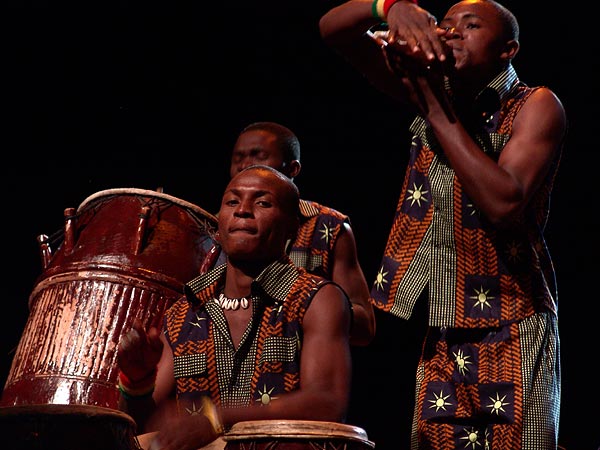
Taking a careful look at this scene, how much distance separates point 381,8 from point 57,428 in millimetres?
1459

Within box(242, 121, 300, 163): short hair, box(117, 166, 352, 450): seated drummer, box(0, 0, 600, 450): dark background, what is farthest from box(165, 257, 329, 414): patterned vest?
box(0, 0, 600, 450): dark background

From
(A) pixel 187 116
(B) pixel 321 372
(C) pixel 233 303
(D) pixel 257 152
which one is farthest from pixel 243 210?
(A) pixel 187 116

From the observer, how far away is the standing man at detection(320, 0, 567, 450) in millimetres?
2541

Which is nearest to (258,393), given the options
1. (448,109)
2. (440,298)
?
(440,298)

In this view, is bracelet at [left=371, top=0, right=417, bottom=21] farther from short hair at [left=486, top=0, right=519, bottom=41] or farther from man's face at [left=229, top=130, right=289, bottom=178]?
man's face at [left=229, top=130, right=289, bottom=178]

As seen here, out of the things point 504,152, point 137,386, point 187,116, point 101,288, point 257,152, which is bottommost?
point 137,386

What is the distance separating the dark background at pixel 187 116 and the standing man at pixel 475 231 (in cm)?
302

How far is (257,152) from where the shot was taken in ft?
15.3

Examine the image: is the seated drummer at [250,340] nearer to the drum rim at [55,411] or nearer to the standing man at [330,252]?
the drum rim at [55,411]

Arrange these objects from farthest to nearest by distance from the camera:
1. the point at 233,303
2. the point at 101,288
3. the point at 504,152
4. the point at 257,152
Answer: the point at 257,152 < the point at 101,288 < the point at 233,303 < the point at 504,152

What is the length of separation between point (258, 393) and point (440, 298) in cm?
64

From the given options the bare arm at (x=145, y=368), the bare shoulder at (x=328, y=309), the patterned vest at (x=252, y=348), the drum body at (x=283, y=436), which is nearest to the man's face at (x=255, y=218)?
the patterned vest at (x=252, y=348)

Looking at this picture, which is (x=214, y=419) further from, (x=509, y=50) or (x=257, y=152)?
(x=257, y=152)

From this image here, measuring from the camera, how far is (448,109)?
2.58 m
